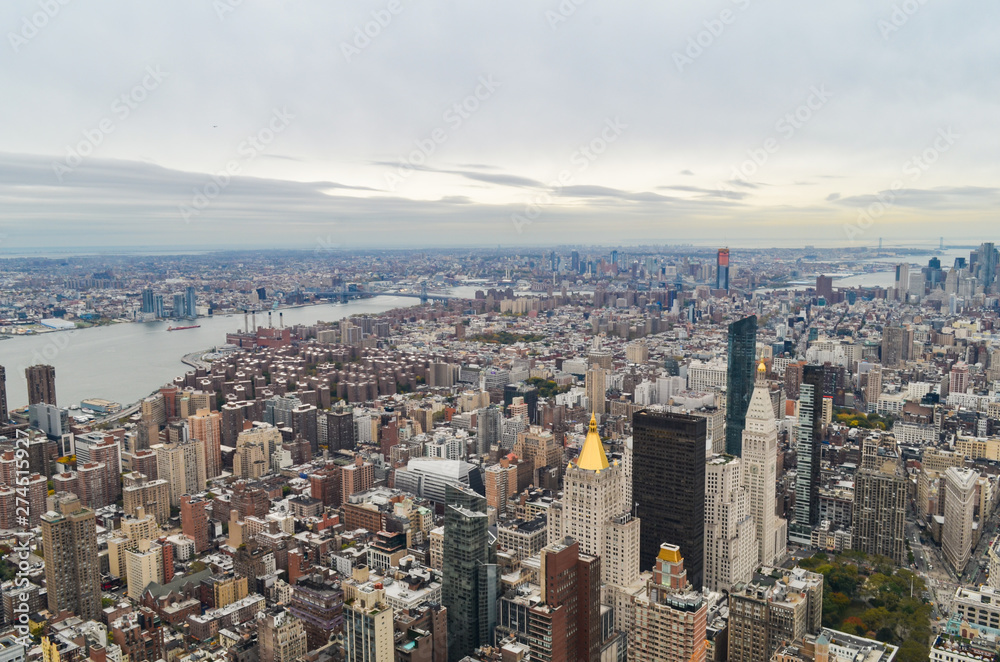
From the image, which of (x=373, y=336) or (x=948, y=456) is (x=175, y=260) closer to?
(x=373, y=336)

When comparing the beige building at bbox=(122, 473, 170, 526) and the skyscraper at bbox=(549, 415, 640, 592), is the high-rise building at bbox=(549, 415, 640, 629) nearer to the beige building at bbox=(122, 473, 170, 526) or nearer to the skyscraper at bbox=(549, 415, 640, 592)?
the skyscraper at bbox=(549, 415, 640, 592)

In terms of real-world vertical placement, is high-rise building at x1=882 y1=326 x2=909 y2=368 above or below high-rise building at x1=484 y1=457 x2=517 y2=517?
above

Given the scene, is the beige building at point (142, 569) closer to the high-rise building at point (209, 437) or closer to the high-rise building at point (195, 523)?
the high-rise building at point (195, 523)

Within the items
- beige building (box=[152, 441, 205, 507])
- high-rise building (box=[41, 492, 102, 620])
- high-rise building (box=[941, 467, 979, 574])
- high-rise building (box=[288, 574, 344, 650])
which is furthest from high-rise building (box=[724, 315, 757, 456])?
high-rise building (box=[41, 492, 102, 620])

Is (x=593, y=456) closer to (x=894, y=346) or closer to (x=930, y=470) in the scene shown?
(x=930, y=470)

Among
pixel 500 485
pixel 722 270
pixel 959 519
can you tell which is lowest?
pixel 500 485

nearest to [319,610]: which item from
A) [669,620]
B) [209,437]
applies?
[669,620]
